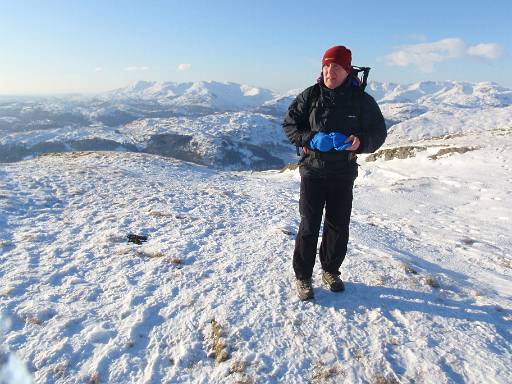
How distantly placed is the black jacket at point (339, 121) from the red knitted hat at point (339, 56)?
300mm

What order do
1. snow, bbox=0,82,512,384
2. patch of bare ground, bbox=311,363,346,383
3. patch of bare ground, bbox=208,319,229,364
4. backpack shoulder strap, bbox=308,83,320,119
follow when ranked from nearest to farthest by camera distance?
patch of bare ground, bbox=311,363,346,383 < snow, bbox=0,82,512,384 < patch of bare ground, bbox=208,319,229,364 < backpack shoulder strap, bbox=308,83,320,119

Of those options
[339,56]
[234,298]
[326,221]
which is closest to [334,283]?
[326,221]

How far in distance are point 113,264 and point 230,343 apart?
4.17m

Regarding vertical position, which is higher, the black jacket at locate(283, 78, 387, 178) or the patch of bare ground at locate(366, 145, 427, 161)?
the black jacket at locate(283, 78, 387, 178)

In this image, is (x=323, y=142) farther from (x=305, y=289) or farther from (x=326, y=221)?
(x=305, y=289)

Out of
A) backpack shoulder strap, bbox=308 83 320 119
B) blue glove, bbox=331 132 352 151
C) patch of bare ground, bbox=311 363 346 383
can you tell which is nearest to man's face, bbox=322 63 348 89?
backpack shoulder strap, bbox=308 83 320 119

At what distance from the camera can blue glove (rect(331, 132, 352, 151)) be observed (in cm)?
615

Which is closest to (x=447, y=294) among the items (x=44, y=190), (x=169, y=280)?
(x=169, y=280)

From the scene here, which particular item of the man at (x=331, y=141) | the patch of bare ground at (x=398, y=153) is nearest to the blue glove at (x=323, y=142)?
the man at (x=331, y=141)

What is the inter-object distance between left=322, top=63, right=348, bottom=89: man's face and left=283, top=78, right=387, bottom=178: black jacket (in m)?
0.09

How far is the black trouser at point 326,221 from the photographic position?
263 inches

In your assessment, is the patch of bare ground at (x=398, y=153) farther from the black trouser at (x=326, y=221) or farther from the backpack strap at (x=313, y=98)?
the backpack strap at (x=313, y=98)

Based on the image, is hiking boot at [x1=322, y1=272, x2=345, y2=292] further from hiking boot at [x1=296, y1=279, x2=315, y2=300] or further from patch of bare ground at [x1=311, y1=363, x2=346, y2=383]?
patch of bare ground at [x1=311, y1=363, x2=346, y2=383]

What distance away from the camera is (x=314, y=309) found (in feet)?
22.4
